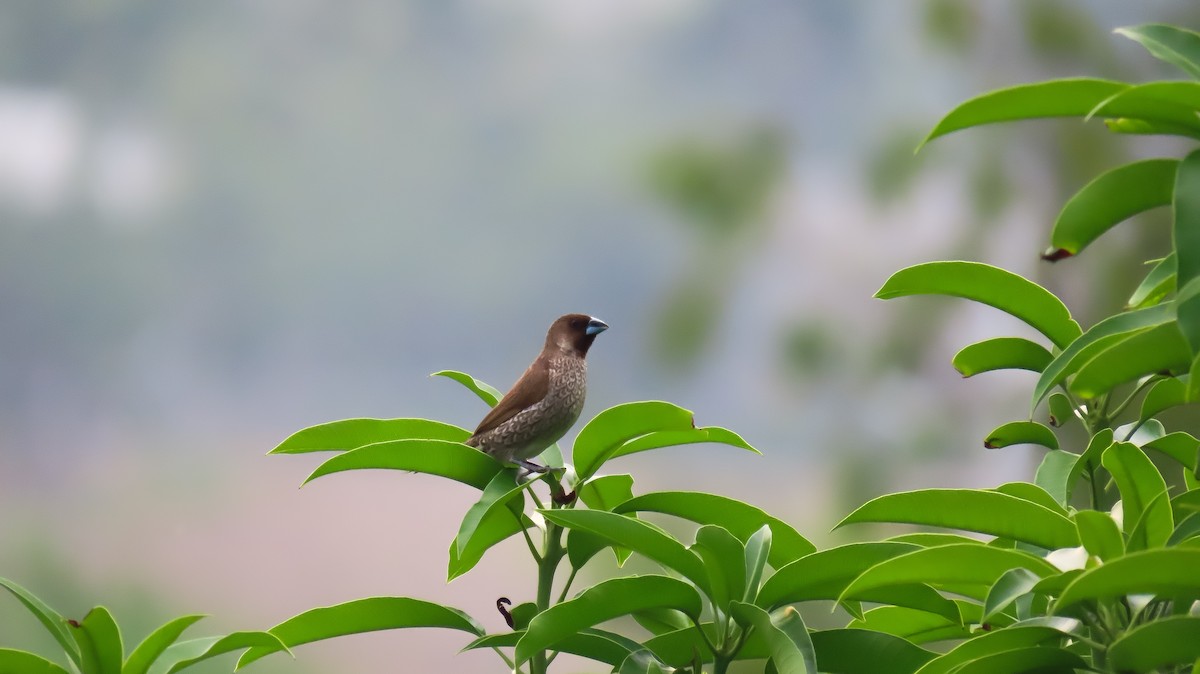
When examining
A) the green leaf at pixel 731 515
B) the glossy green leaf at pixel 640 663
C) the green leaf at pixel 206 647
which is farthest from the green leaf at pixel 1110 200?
the green leaf at pixel 206 647

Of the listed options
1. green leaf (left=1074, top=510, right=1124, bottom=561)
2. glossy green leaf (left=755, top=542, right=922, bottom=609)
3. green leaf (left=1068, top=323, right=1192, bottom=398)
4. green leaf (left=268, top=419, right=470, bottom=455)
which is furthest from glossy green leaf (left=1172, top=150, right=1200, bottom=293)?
green leaf (left=268, top=419, right=470, bottom=455)

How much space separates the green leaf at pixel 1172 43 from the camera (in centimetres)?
76

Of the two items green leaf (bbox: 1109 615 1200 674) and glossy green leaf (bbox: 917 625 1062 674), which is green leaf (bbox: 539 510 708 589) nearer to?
glossy green leaf (bbox: 917 625 1062 674)

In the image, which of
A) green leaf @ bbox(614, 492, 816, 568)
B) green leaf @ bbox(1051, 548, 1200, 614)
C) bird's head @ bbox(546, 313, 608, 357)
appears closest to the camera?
green leaf @ bbox(1051, 548, 1200, 614)

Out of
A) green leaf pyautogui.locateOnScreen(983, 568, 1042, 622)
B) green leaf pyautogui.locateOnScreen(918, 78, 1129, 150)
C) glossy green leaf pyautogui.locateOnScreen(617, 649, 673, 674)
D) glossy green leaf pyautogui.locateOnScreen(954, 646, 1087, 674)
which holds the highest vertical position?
green leaf pyautogui.locateOnScreen(918, 78, 1129, 150)

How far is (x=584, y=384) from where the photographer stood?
1300 mm

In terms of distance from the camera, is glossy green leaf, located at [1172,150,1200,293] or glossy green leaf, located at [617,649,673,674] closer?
glossy green leaf, located at [1172,150,1200,293]

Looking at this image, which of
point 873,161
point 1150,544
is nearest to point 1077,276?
point 873,161

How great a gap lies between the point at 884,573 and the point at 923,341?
2.80m

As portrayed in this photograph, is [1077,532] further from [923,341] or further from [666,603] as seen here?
[923,341]

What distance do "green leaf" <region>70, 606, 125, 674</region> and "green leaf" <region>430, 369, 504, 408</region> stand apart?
36cm

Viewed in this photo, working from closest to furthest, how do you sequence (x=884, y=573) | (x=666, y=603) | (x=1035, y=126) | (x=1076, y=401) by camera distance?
(x=884, y=573) < (x=666, y=603) < (x=1076, y=401) < (x=1035, y=126)

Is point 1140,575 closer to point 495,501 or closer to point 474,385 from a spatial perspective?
point 495,501

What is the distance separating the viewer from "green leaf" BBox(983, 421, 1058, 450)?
42.3 inches
